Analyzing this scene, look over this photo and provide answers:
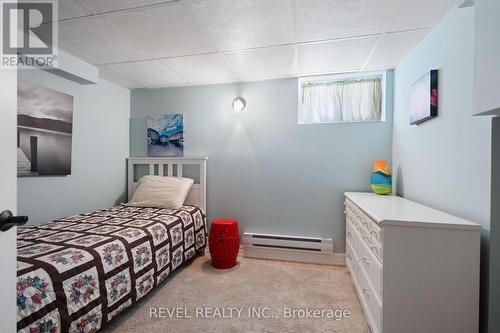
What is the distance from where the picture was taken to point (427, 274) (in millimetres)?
1193

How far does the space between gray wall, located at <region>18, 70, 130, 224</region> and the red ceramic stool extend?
1476 millimetres

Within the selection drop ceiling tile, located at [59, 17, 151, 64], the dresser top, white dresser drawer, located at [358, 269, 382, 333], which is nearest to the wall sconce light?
drop ceiling tile, located at [59, 17, 151, 64]

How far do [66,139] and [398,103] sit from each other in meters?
3.35

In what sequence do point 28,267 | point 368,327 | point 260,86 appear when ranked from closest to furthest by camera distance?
point 28,267 → point 368,327 → point 260,86

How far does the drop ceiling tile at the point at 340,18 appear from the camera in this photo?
145 cm

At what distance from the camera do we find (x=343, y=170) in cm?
255

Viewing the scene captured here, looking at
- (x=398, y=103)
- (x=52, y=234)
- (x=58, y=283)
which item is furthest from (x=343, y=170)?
(x=52, y=234)

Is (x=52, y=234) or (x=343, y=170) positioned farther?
(x=343, y=170)

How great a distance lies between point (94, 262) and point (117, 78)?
2211 mm

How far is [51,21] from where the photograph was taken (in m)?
1.62

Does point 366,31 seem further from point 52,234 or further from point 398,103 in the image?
point 52,234

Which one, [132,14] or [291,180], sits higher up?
[132,14]

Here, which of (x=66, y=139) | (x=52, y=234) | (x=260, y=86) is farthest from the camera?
(x=260, y=86)

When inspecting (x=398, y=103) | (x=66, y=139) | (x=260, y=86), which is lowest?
(x=66, y=139)
